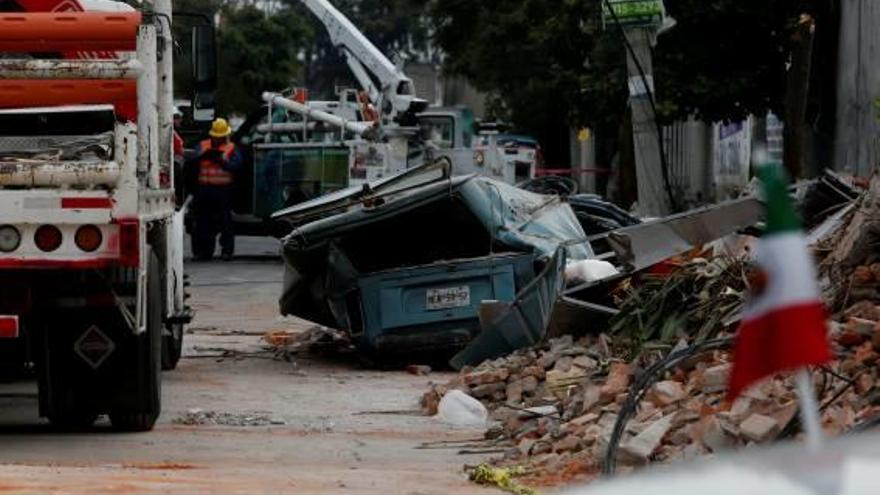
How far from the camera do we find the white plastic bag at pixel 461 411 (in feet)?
37.9

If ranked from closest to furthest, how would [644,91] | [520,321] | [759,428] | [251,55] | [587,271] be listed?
[759,428] → [520,321] → [587,271] → [644,91] → [251,55]

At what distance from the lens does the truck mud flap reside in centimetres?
1330

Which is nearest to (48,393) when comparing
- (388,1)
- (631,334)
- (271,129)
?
(631,334)

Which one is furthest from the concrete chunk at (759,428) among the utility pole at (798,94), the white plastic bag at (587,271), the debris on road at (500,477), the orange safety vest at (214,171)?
the orange safety vest at (214,171)

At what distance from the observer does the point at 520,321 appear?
526 inches

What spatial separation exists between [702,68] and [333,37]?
678 cm

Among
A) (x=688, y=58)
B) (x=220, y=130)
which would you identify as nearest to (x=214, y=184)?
(x=220, y=130)

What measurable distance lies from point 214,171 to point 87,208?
1787 centimetres

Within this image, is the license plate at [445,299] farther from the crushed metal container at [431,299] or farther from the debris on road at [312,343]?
the debris on road at [312,343]

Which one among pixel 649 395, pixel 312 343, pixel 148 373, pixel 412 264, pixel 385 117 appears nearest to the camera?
pixel 649 395

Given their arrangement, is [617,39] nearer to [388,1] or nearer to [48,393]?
[48,393]

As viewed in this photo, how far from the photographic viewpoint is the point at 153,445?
1034 centimetres

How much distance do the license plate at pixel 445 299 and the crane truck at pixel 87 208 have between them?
3.55 metres

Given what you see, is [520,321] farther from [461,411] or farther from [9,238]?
[9,238]
